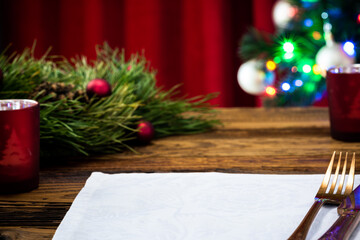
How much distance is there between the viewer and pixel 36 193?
1.79ft

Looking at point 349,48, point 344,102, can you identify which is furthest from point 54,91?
point 349,48

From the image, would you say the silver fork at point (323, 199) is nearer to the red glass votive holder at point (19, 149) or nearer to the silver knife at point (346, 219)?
the silver knife at point (346, 219)

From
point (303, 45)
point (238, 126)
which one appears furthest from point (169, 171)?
point (303, 45)

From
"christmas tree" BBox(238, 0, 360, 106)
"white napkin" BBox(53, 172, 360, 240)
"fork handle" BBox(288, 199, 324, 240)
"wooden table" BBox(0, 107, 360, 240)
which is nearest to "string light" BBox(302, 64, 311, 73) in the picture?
"christmas tree" BBox(238, 0, 360, 106)

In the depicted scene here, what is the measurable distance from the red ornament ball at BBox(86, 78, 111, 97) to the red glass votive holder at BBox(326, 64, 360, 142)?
0.34 meters

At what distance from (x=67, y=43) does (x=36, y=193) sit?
1855 millimetres

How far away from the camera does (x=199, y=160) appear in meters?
0.67

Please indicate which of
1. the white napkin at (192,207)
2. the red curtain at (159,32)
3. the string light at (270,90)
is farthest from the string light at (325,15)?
the white napkin at (192,207)

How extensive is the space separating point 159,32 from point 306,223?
1.92 metres

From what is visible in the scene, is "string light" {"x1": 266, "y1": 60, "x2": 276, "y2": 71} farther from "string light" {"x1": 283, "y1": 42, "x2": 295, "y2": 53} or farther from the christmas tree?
"string light" {"x1": 283, "y1": 42, "x2": 295, "y2": 53}

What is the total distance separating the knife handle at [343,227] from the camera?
0.38 m

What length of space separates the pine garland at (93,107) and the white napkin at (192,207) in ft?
0.43

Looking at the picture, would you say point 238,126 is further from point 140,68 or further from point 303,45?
point 303,45

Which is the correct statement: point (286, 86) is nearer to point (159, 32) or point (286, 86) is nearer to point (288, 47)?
point (288, 47)
